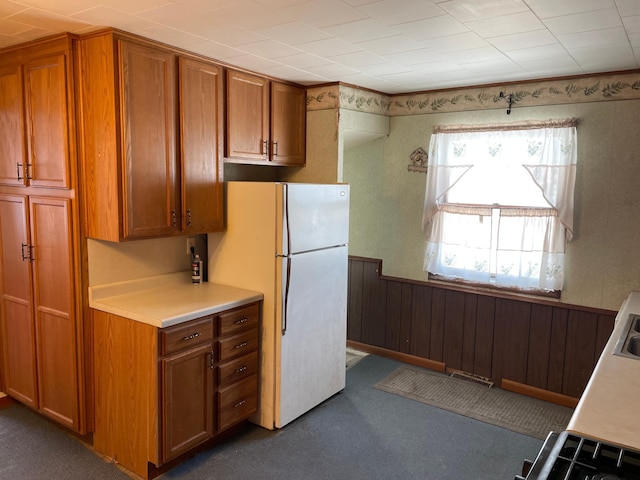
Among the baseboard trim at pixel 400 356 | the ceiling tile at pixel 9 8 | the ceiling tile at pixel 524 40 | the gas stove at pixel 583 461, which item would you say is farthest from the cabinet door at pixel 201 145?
the gas stove at pixel 583 461

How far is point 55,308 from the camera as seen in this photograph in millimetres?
2844

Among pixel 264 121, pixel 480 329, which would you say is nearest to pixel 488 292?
pixel 480 329

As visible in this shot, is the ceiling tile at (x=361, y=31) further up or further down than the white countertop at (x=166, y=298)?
further up

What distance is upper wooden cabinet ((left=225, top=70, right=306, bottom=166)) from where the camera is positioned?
3.25 meters

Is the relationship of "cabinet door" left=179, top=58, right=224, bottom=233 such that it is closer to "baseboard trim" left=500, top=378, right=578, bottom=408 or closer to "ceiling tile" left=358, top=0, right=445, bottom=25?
"ceiling tile" left=358, top=0, right=445, bottom=25

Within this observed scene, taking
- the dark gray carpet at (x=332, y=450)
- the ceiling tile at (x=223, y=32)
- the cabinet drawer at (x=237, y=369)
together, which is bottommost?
the dark gray carpet at (x=332, y=450)

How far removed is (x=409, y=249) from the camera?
4273 millimetres

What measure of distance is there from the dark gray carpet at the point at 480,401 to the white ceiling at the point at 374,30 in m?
2.27

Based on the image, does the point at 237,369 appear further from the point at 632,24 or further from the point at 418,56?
the point at 632,24

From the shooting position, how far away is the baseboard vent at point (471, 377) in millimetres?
3879

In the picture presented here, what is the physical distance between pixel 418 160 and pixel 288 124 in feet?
3.80

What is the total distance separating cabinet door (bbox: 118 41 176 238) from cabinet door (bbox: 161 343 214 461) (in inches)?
28.2

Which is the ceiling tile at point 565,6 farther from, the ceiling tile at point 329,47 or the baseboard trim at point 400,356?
the baseboard trim at point 400,356

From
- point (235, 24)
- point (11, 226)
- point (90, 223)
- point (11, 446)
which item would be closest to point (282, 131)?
point (235, 24)
